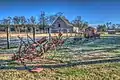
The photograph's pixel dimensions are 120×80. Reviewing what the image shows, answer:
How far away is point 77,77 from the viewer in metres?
6.02

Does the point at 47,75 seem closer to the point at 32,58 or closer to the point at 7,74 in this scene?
the point at 7,74

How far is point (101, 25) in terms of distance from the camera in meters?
74.6

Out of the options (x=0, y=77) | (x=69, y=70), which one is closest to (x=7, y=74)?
(x=0, y=77)

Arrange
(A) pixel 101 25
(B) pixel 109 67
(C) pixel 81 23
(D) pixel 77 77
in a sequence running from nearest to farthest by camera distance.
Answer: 1. (D) pixel 77 77
2. (B) pixel 109 67
3. (C) pixel 81 23
4. (A) pixel 101 25

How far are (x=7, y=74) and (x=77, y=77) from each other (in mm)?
1874

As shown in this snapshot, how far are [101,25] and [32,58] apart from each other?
67620 millimetres

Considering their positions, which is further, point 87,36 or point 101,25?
point 101,25

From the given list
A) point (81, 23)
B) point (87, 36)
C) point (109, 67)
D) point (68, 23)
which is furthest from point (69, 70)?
point (81, 23)

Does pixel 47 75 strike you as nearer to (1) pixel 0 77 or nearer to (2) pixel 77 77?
(2) pixel 77 77

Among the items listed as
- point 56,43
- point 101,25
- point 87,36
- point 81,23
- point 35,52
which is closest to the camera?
point 35,52

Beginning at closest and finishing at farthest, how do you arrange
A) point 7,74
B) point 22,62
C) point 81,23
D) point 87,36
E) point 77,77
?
point 77,77 < point 7,74 < point 22,62 < point 87,36 < point 81,23

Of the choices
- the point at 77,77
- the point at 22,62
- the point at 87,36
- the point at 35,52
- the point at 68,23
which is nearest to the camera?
the point at 77,77

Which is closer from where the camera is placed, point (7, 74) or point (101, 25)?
point (7, 74)

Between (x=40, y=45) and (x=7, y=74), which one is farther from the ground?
(x=40, y=45)
